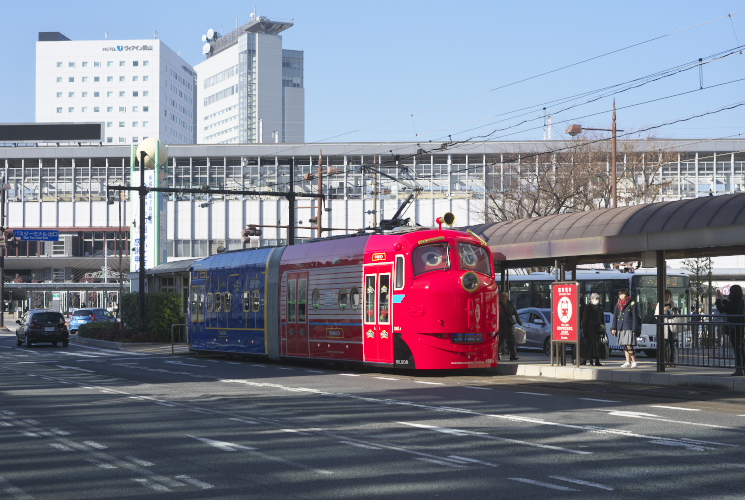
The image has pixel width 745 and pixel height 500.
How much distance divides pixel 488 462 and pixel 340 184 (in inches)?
3004

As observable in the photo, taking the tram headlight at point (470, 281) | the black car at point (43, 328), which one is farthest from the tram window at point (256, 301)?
the black car at point (43, 328)

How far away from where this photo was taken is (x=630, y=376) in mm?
19922

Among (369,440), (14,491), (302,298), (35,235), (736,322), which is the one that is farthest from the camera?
(35,235)

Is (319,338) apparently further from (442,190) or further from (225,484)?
(442,190)

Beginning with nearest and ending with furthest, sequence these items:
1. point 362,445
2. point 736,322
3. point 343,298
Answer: point 362,445 < point 736,322 < point 343,298

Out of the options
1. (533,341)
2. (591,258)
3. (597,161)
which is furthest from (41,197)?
(591,258)

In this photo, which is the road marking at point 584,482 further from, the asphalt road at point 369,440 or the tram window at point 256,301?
the tram window at point 256,301

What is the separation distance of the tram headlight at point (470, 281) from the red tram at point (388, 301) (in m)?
0.02

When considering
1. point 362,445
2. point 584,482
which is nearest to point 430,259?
point 362,445

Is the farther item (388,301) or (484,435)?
(388,301)

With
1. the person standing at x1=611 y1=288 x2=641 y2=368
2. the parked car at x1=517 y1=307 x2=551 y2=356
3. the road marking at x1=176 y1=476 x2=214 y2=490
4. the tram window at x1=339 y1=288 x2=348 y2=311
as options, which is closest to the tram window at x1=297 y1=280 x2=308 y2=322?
the tram window at x1=339 y1=288 x2=348 y2=311

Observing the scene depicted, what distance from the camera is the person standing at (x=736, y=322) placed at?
1847 centimetres

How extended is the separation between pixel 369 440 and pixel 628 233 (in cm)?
1125

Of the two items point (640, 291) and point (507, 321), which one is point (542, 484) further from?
point (640, 291)
